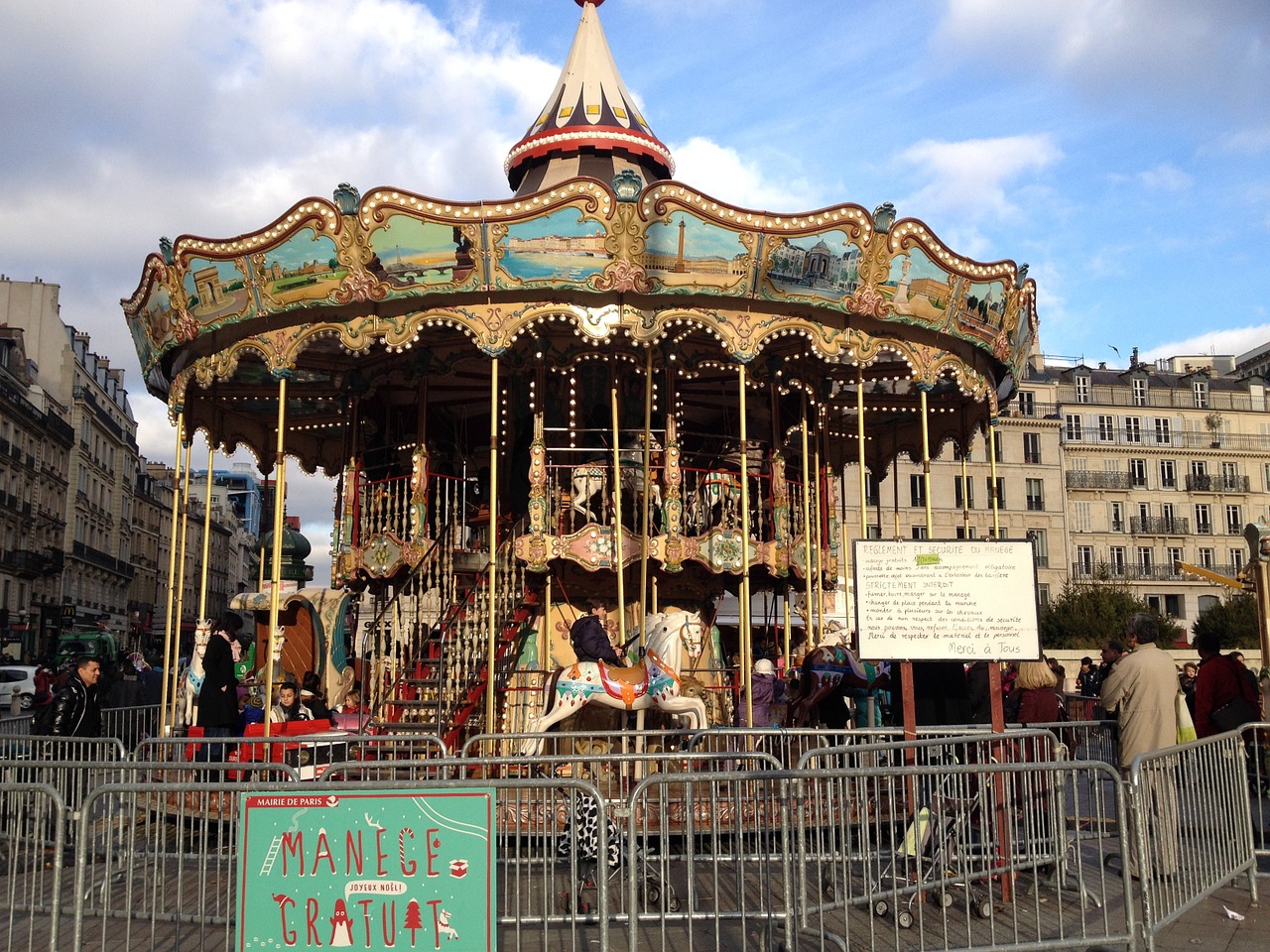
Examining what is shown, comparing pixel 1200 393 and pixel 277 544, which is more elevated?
pixel 1200 393

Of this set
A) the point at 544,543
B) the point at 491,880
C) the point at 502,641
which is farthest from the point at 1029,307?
the point at 491,880

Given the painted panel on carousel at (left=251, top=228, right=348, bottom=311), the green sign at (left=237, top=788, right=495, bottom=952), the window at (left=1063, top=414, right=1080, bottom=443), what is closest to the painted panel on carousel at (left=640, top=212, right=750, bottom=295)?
the painted panel on carousel at (left=251, top=228, right=348, bottom=311)


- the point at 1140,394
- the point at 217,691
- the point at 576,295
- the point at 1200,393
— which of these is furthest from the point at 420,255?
the point at 1200,393

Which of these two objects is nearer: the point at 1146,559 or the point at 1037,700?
the point at 1037,700

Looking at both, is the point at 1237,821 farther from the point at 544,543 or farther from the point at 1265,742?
the point at 544,543

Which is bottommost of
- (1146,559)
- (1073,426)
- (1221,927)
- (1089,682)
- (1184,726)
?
(1221,927)

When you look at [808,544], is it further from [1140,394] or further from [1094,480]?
[1140,394]

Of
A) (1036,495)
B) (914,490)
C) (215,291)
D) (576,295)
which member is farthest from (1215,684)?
(1036,495)

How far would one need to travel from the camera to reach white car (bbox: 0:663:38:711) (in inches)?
1077

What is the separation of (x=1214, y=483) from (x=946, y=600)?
5503cm

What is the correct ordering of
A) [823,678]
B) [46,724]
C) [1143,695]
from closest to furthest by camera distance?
[1143,695], [46,724], [823,678]

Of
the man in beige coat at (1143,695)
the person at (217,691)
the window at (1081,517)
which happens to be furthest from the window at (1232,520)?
the person at (217,691)

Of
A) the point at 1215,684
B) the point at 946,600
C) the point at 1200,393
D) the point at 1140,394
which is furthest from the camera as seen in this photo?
the point at 1200,393

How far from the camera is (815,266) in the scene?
12117 mm
